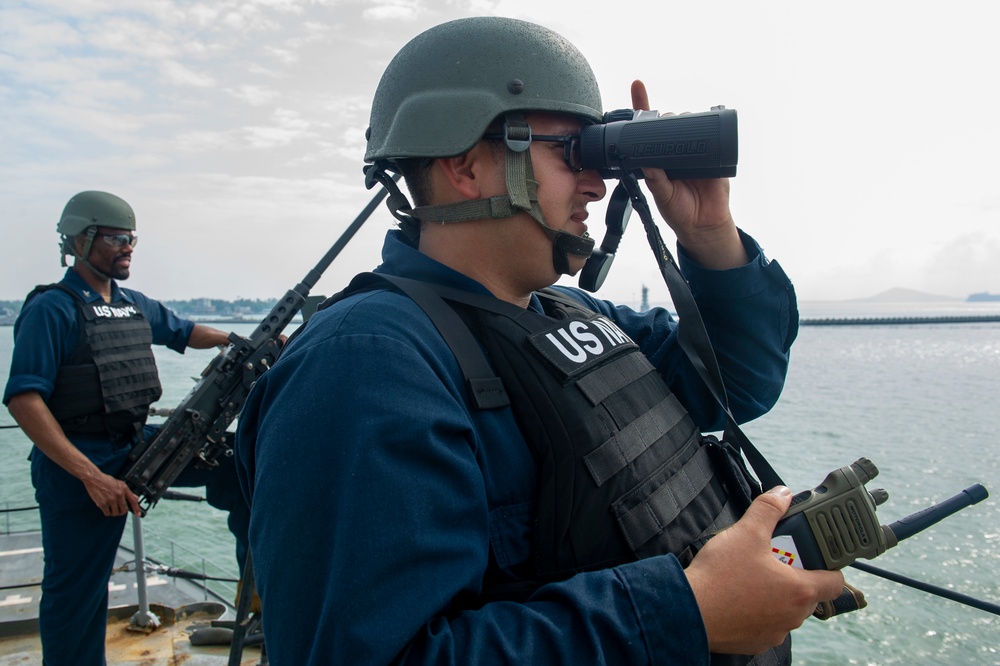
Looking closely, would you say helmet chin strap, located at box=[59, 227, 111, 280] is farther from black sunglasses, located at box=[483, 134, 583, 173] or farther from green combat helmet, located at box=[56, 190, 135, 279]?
black sunglasses, located at box=[483, 134, 583, 173]

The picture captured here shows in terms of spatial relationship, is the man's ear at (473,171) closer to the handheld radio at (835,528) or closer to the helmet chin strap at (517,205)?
the helmet chin strap at (517,205)

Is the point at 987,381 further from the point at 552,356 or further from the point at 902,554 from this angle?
the point at 552,356

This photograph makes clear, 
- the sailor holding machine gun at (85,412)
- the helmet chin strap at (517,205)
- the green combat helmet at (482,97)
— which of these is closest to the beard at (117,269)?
the sailor holding machine gun at (85,412)

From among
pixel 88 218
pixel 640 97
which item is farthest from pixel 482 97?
pixel 88 218

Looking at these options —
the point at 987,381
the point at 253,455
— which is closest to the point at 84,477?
the point at 253,455

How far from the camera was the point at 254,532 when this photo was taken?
3.75 ft

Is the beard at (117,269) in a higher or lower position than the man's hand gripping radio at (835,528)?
higher

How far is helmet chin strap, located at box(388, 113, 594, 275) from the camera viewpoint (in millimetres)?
1519

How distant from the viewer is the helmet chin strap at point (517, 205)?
152cm

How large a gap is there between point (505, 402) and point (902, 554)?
920cm

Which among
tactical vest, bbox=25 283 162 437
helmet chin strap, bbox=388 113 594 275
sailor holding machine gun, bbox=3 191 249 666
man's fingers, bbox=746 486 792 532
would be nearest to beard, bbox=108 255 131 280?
sailor holding machine gun, bbox=3 191 249 666

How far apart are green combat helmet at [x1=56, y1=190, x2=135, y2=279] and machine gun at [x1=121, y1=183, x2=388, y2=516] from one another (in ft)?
2.83

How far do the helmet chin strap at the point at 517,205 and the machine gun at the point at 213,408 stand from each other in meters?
2.40

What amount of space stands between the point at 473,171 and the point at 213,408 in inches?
127
